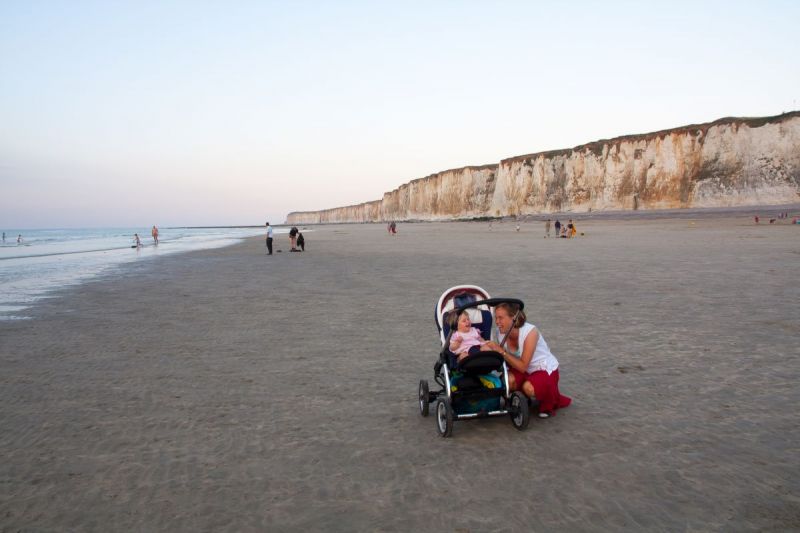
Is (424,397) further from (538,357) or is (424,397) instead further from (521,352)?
(538,357)

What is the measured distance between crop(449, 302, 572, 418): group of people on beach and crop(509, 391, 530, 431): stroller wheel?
10.6 inches

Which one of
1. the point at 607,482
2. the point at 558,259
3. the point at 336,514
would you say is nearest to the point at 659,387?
the point at 607,482

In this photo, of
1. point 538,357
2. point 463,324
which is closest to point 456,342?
point 463,324

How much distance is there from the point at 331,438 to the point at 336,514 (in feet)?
3.92

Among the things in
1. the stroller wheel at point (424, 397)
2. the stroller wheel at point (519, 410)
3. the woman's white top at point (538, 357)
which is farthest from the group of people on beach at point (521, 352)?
the stroller wheel at point (424, 397)

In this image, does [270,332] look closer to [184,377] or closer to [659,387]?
[184,377]

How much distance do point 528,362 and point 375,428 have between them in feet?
5.20

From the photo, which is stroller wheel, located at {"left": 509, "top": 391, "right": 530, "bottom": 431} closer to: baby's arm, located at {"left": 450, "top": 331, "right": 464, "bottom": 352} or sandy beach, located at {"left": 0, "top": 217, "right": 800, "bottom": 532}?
sandy beach, located at {"left": 0, "top": 217, "right": 800, "bottom": 532}

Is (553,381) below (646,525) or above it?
above

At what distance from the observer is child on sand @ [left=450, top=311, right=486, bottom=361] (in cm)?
478

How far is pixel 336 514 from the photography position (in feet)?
10.6

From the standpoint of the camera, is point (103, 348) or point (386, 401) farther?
point (103, 348)

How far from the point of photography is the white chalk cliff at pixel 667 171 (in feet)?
229

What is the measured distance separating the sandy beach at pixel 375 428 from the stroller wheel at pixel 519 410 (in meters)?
0.15
